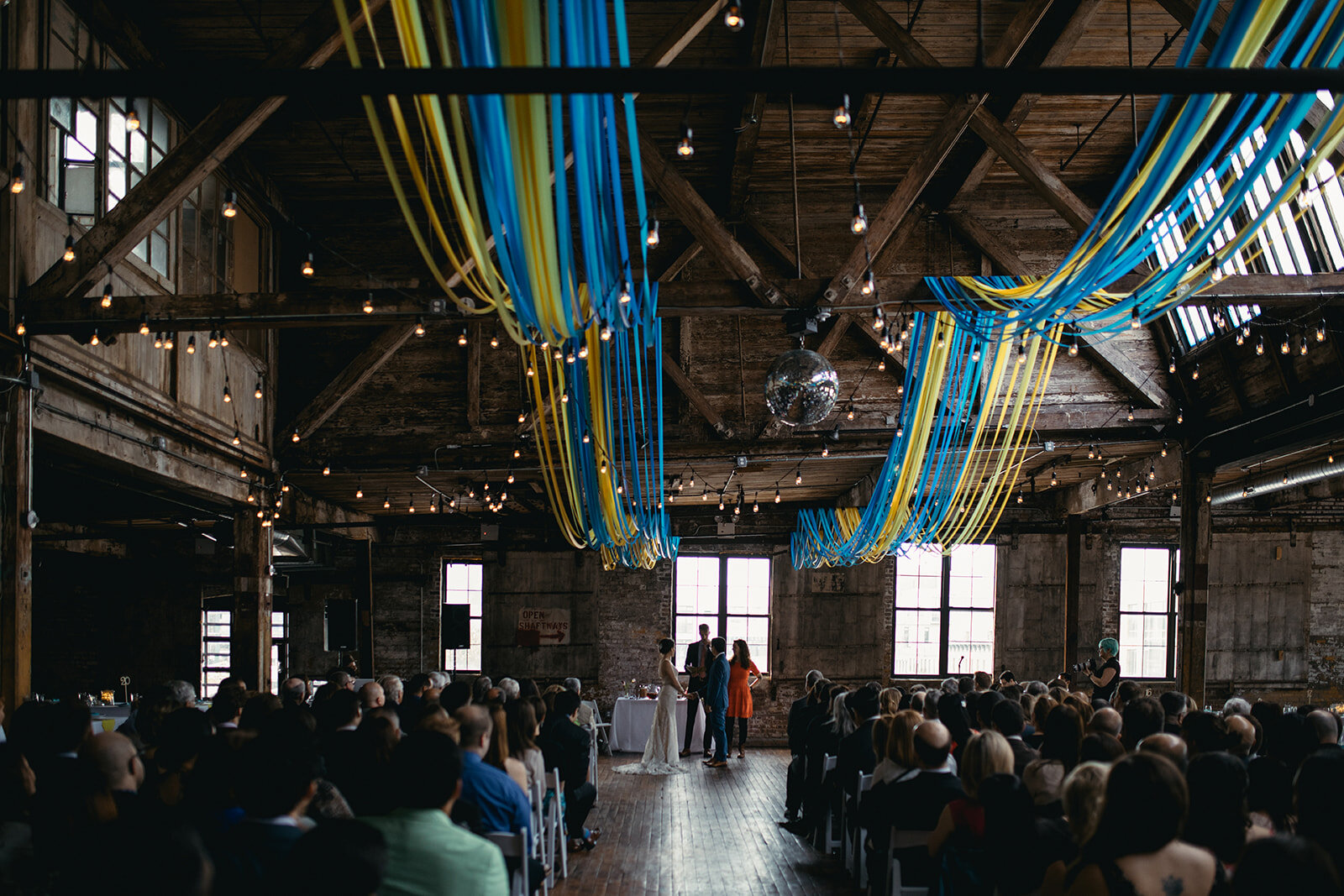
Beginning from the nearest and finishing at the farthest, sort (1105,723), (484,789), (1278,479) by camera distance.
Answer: (484,789), (1105,723), (1278,479)

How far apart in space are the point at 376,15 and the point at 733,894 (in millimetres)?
7172

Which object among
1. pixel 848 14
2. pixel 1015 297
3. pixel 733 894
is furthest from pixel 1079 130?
pixel 733 894

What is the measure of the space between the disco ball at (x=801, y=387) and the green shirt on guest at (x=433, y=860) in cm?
452

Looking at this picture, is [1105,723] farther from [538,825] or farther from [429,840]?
[429,840]

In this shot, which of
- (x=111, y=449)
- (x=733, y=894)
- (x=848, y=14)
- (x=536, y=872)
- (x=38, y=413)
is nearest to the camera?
(x=536, y=872)

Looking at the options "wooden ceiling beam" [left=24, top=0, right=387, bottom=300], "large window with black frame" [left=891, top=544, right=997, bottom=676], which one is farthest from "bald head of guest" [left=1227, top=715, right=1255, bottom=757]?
"large window with black frame" [left=891, top=544, right=997, bottom=676]

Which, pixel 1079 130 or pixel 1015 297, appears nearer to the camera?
pixel 1015 297

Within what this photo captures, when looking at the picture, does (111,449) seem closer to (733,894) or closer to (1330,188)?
(733,894)

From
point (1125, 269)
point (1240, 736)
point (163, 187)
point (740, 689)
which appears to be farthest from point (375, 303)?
point (740, 689)

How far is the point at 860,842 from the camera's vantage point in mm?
6680

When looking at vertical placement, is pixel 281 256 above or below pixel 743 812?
above

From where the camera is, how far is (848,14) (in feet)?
29.0

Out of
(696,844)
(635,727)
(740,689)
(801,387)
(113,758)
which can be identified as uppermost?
(801,387)

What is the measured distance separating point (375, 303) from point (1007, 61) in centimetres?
480
